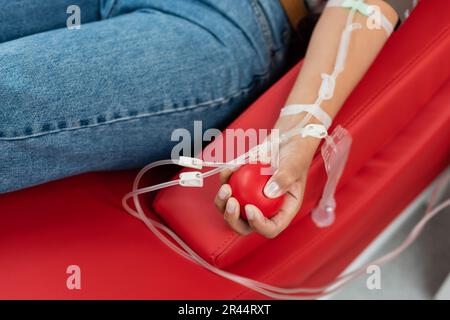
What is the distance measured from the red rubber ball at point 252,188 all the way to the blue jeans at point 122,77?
157 mm

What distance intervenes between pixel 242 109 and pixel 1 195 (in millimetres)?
413

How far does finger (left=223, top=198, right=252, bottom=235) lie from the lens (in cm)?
58

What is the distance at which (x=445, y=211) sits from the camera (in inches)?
40.9

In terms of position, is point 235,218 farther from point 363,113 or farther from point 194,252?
point 363,113

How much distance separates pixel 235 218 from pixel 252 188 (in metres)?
0.05

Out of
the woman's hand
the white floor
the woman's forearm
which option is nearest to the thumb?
the woman's hand

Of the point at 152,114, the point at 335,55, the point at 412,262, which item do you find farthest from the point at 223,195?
the point at 412,262

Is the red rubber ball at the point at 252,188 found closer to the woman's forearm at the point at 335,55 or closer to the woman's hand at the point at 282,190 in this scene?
the woman's hand at the point at 282,190

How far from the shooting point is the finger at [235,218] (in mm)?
585

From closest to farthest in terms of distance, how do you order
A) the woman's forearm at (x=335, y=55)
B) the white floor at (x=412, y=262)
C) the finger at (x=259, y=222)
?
1. the finger at (x=259, y=222)
2. the woman's forearm at (x=335, y=55)
3. the white floor at (x=412, y=262)

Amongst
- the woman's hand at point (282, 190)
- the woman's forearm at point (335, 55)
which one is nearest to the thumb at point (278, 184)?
the woman's hand at point (282, 190)

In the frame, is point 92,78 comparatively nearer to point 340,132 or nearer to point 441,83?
point 340,132
